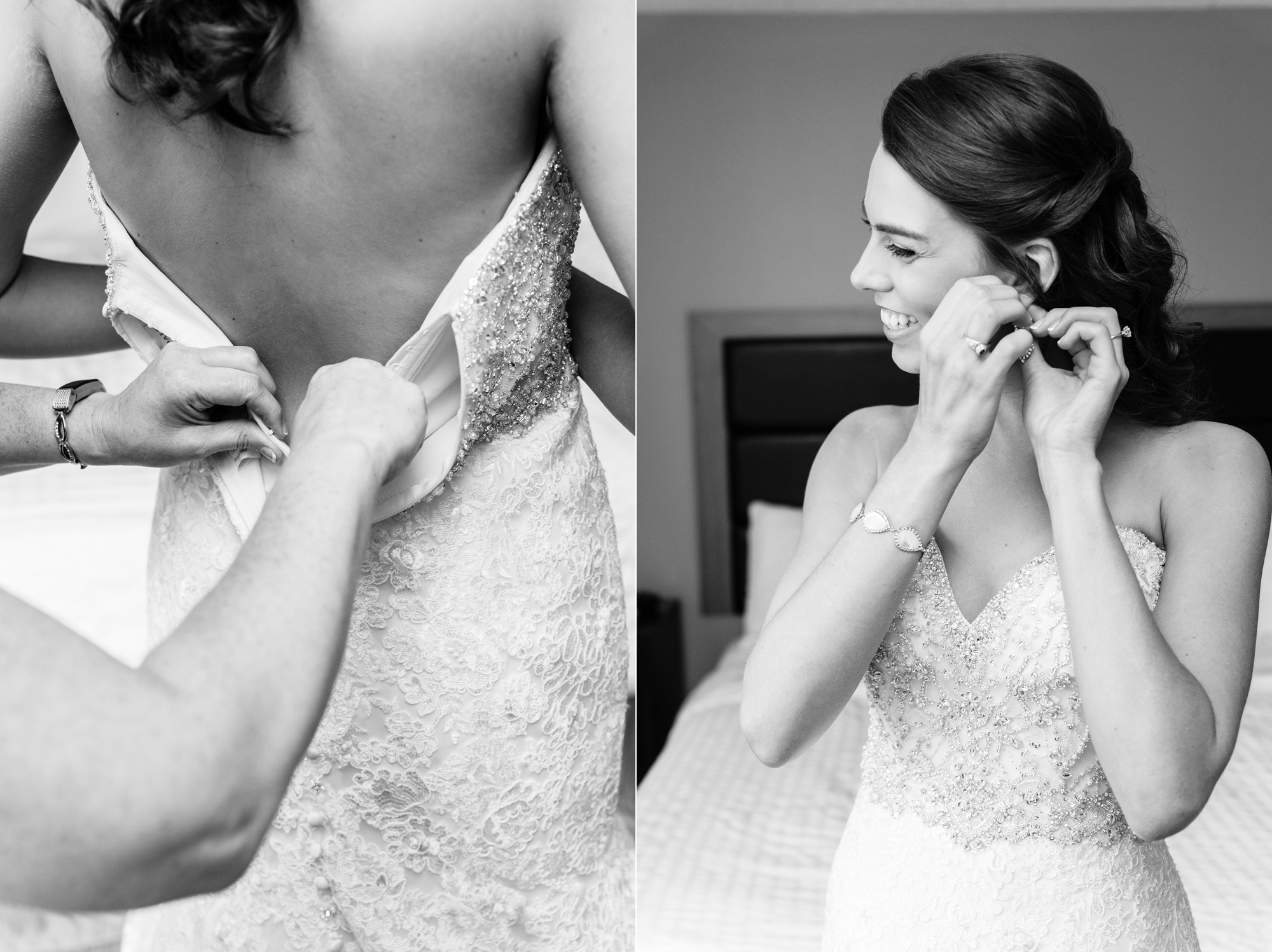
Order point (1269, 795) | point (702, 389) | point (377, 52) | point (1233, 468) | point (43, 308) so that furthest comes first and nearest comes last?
1. point (702, 389)
2. point (1269, 795)
3. point (1233, 468)
4. point (43, 308)
5. point (377, 52)

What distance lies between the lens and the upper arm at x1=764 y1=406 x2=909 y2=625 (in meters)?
0.91

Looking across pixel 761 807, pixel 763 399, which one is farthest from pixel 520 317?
pixel 763 399

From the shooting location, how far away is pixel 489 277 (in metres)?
0.61

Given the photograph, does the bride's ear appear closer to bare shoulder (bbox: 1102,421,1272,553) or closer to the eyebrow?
the eyebrow

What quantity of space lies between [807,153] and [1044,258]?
1843 millimetres

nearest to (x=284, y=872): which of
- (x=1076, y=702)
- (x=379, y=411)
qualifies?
(x=379, y=411)

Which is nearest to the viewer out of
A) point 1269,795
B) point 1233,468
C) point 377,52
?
point 377,52

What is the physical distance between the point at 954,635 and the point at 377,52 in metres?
0.69

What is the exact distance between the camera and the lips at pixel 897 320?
34.0 inches

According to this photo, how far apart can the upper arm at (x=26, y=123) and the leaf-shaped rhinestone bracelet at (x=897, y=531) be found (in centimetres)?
58

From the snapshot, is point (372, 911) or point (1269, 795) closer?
point (372, 911)

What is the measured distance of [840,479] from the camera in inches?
37.7

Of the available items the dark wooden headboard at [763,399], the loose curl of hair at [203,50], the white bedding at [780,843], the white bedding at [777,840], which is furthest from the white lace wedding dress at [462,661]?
the dark wooden headboard at [763,399]

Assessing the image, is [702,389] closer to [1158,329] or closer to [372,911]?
[1158,329]
